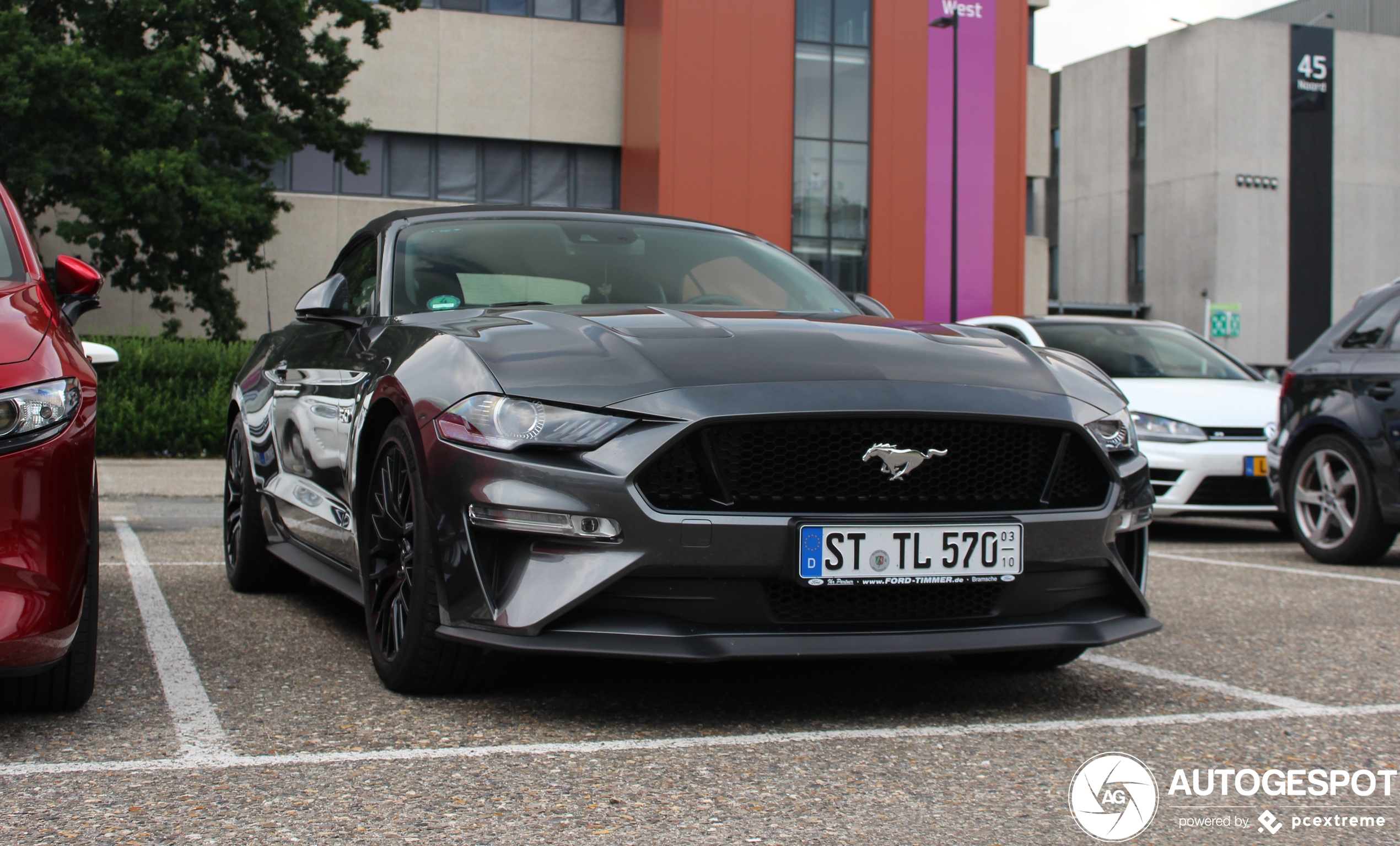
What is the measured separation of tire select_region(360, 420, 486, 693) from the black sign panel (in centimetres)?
4577

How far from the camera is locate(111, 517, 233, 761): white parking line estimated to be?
3.24 metres

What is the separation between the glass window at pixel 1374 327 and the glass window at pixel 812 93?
22.7 meters

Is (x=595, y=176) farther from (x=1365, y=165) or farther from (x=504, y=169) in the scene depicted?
(x=1365, y=165)

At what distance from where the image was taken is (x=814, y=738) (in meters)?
3.35

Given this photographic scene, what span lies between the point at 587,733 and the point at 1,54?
19212 millimetres

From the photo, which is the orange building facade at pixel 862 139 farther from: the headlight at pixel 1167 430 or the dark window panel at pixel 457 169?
the headlight at pixel 1167 430

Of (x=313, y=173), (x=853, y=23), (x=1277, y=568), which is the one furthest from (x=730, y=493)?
(x=853, y=23)

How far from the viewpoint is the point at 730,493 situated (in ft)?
10.8

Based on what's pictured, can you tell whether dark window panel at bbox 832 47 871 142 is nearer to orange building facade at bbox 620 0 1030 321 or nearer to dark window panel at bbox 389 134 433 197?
orange building facade at bbox 620 0 1030 321

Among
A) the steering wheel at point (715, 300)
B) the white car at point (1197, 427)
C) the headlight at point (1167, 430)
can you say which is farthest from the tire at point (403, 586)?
the headlight at point (1167, 430)

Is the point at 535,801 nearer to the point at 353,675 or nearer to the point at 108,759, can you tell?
the point at 108,759

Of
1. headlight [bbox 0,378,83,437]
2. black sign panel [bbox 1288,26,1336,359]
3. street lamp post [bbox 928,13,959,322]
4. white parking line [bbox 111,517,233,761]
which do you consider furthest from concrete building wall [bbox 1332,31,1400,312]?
headlight [bbox 0,378,83,437]

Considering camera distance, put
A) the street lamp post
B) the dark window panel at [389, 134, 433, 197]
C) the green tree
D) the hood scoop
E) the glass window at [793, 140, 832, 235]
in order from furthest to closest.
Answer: the glass window at [793, 140, 832, 235] < the dark window panel at [389, 134, 433, 197] < the street lamp post < the green tree < the hood scoop

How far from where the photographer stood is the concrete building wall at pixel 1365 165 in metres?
46.0
